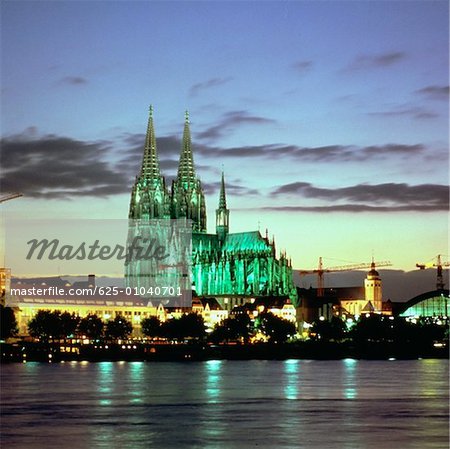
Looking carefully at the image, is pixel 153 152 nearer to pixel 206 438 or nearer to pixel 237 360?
pixel 237 360

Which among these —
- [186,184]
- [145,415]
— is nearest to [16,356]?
[186,184]

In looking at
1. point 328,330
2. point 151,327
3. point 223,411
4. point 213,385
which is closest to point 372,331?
point 328,330

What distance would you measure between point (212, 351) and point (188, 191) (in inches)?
1300

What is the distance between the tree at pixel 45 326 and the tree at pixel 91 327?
269 centimetres

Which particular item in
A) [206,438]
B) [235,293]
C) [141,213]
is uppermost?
[141,213]

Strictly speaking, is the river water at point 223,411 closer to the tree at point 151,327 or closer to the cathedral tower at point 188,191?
the tree at point 151,327

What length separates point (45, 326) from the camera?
395 feet

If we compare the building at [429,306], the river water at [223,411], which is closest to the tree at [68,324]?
the river water at [223,411]

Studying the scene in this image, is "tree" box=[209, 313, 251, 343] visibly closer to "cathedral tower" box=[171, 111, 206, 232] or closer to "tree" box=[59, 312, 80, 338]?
"tree" box=[59, 312, 80, 338]

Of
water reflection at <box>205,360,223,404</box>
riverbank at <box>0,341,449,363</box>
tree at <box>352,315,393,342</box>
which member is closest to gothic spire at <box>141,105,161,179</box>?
riverbank at <box>0,341,449,363</box>

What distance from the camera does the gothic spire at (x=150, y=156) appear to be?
141 meters

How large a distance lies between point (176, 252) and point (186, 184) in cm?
1030

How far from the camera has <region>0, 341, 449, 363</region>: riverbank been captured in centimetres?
11025

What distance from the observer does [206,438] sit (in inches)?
1517
